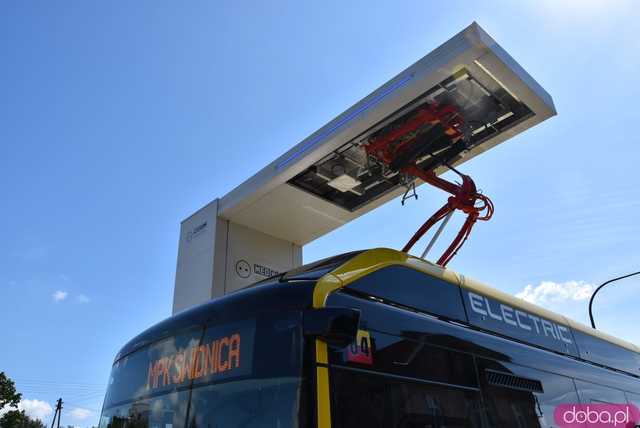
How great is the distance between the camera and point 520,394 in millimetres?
4070

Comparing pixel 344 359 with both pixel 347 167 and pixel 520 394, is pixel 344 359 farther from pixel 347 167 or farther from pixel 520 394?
pixel 347 167

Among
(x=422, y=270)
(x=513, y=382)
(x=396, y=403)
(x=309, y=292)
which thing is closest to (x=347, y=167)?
(x=422, y=270)

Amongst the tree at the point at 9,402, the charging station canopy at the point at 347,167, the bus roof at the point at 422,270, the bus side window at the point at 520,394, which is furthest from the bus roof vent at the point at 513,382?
the tree at the point at 9,402

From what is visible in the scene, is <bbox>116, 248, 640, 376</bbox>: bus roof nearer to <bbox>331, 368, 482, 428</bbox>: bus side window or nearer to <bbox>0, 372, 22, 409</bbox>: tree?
<bbox>331, 368, 482, 428</bbox>: bus side window

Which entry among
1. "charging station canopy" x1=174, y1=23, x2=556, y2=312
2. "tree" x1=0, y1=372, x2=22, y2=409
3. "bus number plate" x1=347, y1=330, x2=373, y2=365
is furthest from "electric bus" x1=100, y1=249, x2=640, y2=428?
"tree" x1=0, y1=372, x2=22, y2=409

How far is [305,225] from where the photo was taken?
7469mm

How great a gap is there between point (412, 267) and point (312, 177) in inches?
108

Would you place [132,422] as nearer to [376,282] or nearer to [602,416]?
[376,282]

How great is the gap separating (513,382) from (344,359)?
1.81m

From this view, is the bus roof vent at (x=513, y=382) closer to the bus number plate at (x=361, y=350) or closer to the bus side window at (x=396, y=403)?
the bus side window at (x=396, y=403)

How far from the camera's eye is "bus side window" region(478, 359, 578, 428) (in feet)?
12.3
